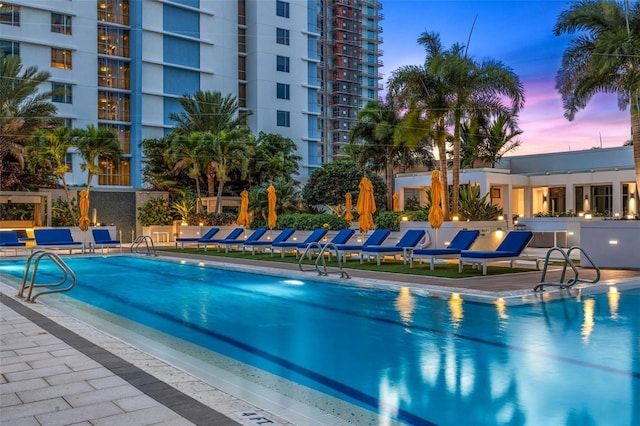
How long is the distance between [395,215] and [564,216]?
759 cm

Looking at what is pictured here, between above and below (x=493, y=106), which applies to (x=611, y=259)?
below

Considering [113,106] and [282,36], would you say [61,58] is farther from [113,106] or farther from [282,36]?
[282,36]

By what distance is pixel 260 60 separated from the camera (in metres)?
53.0

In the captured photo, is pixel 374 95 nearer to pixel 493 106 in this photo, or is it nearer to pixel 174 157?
pixel 174 157

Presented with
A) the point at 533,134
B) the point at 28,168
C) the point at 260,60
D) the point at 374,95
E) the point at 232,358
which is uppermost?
the point at 374,95

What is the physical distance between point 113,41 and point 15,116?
19.5 m

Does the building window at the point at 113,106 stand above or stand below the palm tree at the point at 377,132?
above

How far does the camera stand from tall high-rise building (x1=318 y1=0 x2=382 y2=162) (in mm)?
96125

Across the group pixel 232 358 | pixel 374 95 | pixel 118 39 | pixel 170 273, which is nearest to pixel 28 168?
pixel 170 273

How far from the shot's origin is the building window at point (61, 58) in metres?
43.1

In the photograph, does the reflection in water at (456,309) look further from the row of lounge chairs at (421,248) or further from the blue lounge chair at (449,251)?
the blue lounge chair at (449,251)

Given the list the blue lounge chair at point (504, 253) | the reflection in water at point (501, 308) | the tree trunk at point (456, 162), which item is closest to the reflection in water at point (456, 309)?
the reflection in water at point (501, 308)

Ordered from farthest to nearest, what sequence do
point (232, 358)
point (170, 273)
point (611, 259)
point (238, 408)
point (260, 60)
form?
point (260, 60), point (170, 273), point (611, 259), point (232, 358), point (238, 408)

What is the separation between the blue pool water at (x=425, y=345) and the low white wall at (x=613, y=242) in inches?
163
